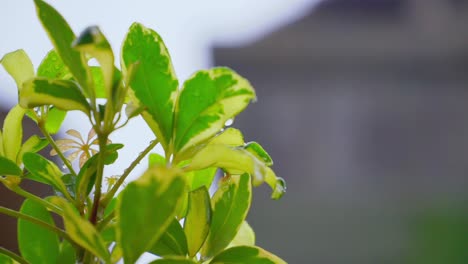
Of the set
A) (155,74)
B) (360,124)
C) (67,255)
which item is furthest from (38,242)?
(360,124)

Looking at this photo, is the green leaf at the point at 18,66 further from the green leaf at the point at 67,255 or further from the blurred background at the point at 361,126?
the blurred background at the point at 361,126

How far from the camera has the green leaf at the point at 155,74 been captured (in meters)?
0.33

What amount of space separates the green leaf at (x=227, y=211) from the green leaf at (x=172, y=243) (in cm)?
2

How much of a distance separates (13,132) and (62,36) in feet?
0.33

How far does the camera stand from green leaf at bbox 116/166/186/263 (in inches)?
10.7

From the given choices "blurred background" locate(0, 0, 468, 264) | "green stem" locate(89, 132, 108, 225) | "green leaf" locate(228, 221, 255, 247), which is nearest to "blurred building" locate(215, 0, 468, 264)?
"blurred background" locate(0, 0, 468, 264)

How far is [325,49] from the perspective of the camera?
5898 millimetres

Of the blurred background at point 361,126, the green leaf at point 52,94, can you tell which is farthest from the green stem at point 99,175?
the blurred background at point 361,126

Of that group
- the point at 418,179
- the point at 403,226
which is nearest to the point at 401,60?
the point at 418,179

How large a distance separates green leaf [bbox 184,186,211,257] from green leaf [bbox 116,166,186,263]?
69 millimetres

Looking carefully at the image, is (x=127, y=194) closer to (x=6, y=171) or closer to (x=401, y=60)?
(x=6, y=171)

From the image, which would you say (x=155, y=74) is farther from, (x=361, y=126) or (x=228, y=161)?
(x=361, y=126)

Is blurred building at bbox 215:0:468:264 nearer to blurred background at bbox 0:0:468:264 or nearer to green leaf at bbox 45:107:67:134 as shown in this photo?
blurred background at bbox 0:0:468:264

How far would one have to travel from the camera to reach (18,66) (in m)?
0.37
